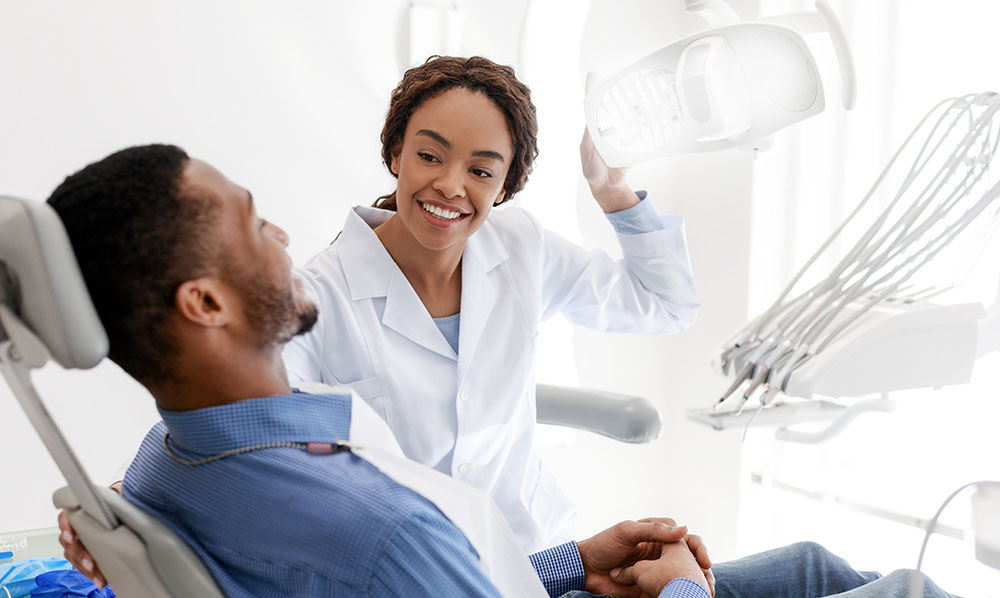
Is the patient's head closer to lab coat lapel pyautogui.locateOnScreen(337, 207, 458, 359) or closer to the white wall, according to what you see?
lab coat lapel pyautogui.locateOnScreen(337, 207, 458, 359)

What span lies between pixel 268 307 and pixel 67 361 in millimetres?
218

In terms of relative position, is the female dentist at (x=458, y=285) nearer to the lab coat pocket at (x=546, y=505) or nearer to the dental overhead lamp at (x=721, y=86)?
the lab coat pocket at (x=546, y=505)

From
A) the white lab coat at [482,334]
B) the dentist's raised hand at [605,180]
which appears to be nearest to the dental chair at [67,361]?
the white lab coat at [482,334]

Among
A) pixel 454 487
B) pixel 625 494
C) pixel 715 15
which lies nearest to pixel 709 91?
pixel 715 15

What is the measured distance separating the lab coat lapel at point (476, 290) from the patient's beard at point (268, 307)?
616 mm

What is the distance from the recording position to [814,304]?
128cm

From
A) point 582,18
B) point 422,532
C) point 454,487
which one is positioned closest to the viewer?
point 422,532

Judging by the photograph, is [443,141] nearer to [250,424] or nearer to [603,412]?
[603,412]

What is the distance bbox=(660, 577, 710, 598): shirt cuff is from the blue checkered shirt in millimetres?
301

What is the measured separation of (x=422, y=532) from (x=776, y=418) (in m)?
0.58

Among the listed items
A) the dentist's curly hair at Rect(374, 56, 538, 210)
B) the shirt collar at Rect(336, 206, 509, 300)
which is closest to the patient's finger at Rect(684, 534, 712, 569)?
the shirt collar at Rect(336, 206, 509, 300)

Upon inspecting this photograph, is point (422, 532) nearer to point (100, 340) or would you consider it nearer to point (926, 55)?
point (100, 340)

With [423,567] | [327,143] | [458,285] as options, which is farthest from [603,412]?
[327,143]

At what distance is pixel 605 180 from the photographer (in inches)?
65.1
